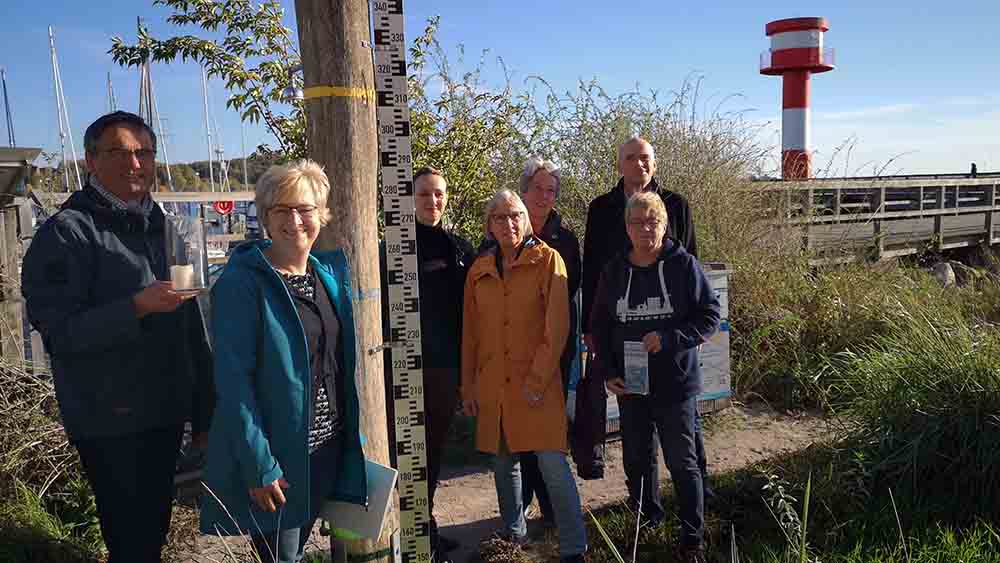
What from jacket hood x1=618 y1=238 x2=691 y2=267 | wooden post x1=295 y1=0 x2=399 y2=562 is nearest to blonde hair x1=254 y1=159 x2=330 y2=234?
wooden post x1=295 y1=0 x2=399 y2=562

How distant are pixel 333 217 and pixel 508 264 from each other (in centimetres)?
111

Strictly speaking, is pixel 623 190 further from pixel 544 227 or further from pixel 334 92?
pixel 334 92

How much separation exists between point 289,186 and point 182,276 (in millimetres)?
533

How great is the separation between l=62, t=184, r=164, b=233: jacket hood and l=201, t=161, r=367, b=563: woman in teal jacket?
0.46 metres

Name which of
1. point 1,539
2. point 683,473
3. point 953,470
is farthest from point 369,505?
point 953,470

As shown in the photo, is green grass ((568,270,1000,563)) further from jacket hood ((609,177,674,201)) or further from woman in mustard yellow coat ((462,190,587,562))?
jacket hood ((609,177,674,201))

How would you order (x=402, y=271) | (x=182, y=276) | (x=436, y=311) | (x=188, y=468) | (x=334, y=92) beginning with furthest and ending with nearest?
(x=188, y=468) → (x=436, y=311) → (x=402, y=271) → (x=334, y=92) → (x=182, y=276)

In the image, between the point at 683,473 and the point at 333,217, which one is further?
the point at 683,473

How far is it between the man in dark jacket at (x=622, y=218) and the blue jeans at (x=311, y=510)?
1.91m

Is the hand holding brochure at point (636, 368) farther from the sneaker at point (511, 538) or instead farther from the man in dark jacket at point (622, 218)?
the sneaker at point (511, 538)

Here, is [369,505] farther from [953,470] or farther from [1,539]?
[953,470]

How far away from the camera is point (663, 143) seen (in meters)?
8.73

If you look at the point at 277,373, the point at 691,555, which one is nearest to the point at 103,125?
the point at 277,373

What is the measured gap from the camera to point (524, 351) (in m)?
3.77
